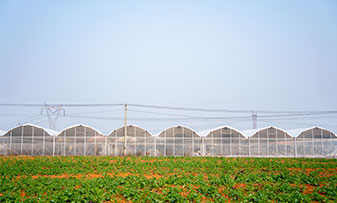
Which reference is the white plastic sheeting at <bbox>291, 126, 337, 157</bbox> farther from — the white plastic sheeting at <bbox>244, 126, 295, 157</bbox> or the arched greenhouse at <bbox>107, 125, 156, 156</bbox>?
the arched greenhouse at <bbox>107, 125, 156, 156</bbox>

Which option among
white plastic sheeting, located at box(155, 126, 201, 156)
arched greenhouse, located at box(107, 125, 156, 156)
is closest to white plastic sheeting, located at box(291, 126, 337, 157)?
white plastic sheeting, located at box(155, 126, 201, 156)

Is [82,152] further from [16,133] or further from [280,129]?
[280,129]

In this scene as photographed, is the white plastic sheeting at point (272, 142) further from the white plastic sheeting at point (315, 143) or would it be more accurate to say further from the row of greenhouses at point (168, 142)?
the white plastic sheeting at point (315, 143)

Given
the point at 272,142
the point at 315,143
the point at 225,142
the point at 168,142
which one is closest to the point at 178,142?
the point at 168,142

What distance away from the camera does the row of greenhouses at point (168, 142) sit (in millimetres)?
41000

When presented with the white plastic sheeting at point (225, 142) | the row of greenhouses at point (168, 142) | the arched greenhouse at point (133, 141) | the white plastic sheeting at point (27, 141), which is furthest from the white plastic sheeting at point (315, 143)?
the white plastic sheeting at point (27, 141)

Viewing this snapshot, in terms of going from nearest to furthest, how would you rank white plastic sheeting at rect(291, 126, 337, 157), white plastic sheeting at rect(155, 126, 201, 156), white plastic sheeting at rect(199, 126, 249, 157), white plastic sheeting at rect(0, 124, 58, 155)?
1. white plastic sheeting at rect(0, 124, 58, 155)
2. white plastic sheeting at rect(155, 126, 201, 156)
3. white plastic sheeting at rect(199, 126, 249, 157)
4. white plastic sheeting at rect(291, 126, 337, 157)

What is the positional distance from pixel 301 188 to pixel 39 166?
17.5 metres

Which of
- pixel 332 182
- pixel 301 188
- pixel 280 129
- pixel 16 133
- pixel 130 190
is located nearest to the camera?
pixel 130 190

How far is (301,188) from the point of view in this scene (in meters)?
15.4

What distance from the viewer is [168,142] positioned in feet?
140

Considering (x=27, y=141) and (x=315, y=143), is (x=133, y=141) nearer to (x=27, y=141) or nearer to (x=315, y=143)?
(x=27, y=141)

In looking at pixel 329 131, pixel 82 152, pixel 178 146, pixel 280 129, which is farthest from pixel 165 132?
pixel 329 131

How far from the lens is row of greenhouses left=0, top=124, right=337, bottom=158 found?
4100 centimetres
